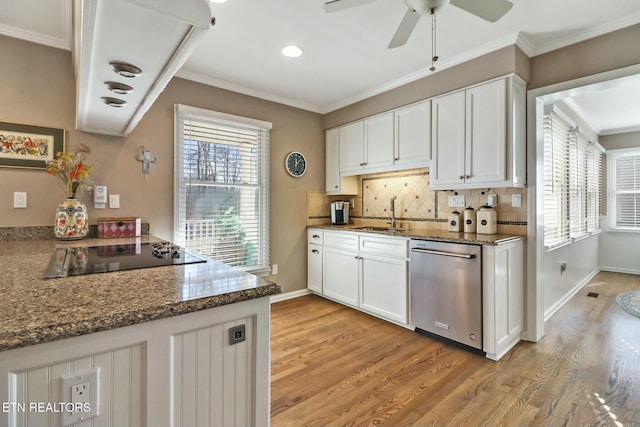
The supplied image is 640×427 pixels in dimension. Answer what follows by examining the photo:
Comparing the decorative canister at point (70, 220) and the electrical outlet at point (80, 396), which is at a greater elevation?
the decorative canister at point (70, 220)

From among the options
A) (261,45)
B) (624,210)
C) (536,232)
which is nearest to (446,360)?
(536,232)

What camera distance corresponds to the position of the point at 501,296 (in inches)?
93.5

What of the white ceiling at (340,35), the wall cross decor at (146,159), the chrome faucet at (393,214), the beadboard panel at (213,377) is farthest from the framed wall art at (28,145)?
the chrome faucet at (393,214)

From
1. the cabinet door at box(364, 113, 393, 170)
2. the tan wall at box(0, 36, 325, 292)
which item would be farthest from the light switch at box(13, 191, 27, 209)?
the cabinet door at box(364, 113, 393, 170)

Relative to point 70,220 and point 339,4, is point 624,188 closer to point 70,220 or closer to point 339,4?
point 339,4

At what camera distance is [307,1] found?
78.5 inches

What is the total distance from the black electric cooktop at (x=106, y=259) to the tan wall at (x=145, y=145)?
36.4 inches

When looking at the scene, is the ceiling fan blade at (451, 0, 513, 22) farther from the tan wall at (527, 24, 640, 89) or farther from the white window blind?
the white window blind

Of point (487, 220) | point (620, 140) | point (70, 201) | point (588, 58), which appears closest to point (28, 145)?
point (70, 201)

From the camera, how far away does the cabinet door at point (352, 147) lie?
368 centimetres

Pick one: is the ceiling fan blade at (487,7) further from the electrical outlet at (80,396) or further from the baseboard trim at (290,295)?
the baseboard trim at (290,295)

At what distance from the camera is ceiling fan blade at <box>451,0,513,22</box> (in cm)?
156

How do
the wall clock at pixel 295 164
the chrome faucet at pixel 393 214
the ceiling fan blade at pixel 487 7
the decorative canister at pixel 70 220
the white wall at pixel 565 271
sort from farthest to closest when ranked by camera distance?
the wall clock at pixel 295 164 < the chrome faucet at pixel 393 214 < the white wall at pixel 565 271 < the decorative canister at pixel 70 220 < the ceiling fan blade at pixel 487 7

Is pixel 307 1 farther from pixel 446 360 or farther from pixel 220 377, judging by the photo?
pixel 446 360
